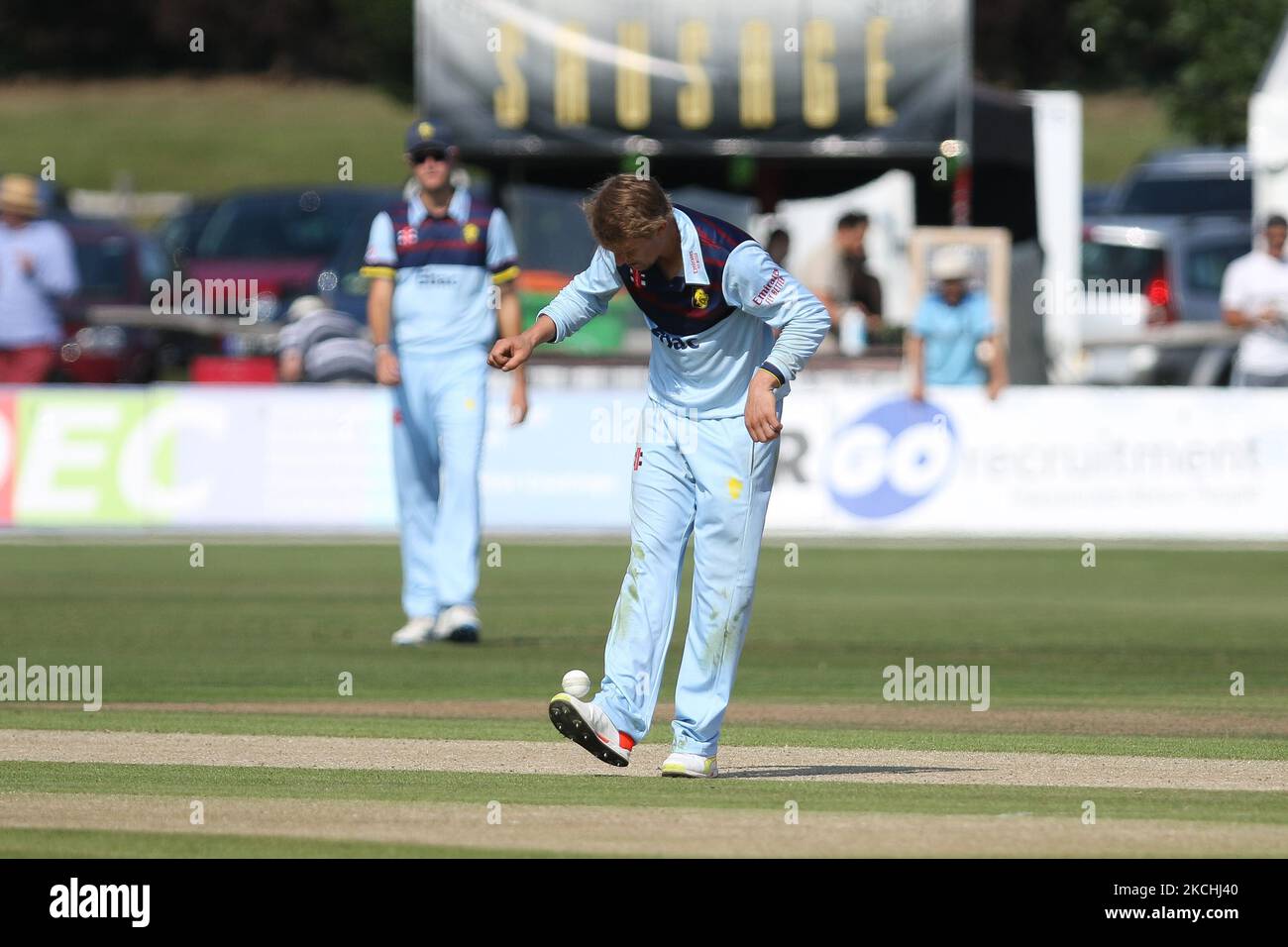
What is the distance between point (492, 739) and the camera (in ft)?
33.8

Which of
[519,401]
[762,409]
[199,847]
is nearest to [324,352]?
[519,401]

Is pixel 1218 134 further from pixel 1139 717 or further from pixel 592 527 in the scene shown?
pixel 1139 717

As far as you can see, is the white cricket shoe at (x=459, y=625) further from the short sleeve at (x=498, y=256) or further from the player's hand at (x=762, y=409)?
the player's hand at (x=762, y=409)

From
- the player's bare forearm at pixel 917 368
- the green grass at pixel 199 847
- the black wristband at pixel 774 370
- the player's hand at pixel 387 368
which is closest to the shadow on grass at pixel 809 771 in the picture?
the black wristband at pixel 774 370

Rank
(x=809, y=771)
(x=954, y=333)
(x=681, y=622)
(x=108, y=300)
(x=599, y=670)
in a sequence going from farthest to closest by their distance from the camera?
1. (x=108, y=300)
2. (x=954, y=333)
3. (x=681, y=622)
4. (x=599, y=670)
5. (x=809, y=771)

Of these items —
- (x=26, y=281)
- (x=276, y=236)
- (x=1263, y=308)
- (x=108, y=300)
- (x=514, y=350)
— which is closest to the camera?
(x=514, y=350)

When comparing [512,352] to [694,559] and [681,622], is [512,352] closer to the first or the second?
[694,559]

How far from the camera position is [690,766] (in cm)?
914

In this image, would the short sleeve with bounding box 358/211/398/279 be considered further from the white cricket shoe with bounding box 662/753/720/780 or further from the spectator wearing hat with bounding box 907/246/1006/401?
the spectator wearing hat with bounding box 907/246/1006/401

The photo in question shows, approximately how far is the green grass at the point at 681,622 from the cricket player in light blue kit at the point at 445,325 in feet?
1.70

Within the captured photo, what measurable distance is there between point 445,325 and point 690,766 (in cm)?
526

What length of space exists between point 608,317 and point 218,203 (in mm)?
12633

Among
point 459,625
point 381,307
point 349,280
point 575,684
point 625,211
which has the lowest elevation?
point 459,625
